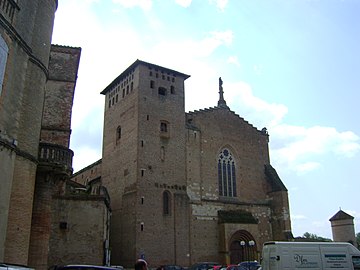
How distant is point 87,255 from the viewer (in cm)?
2167

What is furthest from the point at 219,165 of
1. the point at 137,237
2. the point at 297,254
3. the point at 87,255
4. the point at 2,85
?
the point at 2,85

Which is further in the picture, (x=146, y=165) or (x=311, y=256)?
(x=146, y=165)

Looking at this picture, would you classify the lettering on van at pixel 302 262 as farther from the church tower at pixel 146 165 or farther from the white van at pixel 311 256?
the church tower at pixel 146 165

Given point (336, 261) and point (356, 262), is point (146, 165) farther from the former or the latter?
point (356, 262)

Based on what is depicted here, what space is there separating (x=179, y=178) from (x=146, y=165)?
3.28m

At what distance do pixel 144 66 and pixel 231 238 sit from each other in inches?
Answer: 668

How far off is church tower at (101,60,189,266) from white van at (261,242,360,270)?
14153 mm

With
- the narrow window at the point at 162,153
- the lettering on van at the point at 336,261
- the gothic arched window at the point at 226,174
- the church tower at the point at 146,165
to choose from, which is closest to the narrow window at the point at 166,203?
the church tower at the point at 146,165

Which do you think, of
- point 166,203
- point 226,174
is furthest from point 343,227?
point 166,203

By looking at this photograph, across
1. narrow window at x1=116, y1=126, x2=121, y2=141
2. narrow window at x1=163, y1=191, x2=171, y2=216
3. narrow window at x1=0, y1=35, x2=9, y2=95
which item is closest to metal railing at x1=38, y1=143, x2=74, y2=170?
narrow window at x1=0, y1=35, x2=9, y2=95

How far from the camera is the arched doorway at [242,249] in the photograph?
3392 centimetres

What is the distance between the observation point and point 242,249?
34562 mm

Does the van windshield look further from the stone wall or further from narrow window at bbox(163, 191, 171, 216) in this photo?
narrow window at bbox(163, 191, 171, 216)

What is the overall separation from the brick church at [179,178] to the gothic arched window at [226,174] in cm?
A: 10
